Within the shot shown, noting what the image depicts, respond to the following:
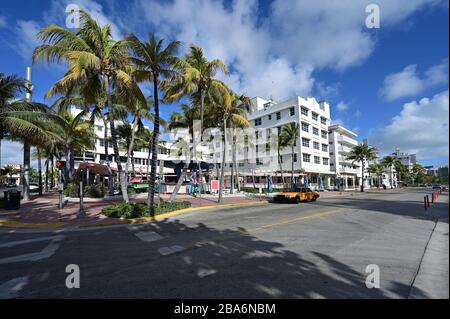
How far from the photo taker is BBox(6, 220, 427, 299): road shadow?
14.1 feet

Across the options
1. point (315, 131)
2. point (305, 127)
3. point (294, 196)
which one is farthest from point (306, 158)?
point (294, 196)

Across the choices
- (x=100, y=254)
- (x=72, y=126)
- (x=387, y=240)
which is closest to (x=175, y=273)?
(x=100, y=254)

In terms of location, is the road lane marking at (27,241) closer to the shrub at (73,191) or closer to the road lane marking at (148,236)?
the road lane marking at (148,236)

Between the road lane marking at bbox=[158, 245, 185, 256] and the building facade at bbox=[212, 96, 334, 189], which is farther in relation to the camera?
the building facade at bbox=[212, 96, 334, 189]

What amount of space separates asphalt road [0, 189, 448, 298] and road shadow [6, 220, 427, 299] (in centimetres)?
2

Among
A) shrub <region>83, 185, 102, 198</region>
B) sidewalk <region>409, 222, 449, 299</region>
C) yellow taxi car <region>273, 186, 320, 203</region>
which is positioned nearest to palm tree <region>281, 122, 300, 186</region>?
yellow taxi car <region>273, 186, 320, 203</region>

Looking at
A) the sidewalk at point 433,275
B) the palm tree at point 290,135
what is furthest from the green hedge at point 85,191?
the palm tree at point 290,135

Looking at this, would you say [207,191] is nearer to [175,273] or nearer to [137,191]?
[137,191]

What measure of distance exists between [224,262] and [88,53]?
36.3 feet

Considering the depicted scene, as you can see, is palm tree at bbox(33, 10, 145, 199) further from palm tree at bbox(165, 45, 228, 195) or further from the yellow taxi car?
the yellow taxi car

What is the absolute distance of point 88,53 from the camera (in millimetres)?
11609

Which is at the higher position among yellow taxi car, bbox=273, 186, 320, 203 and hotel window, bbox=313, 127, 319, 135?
hotel window, bbox=313, 127, 319, 135

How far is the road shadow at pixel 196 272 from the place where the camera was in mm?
4289

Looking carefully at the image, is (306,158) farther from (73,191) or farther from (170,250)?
(170,250)
